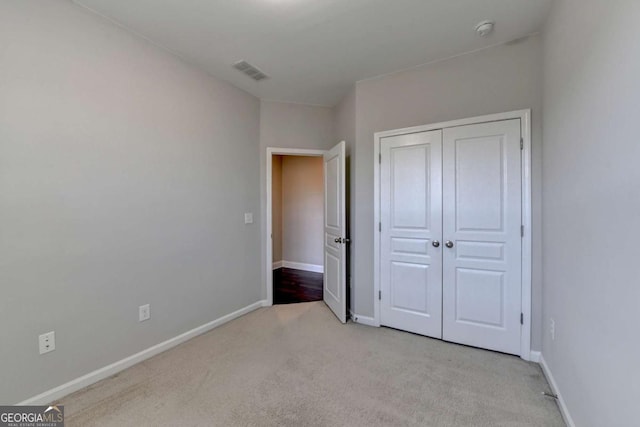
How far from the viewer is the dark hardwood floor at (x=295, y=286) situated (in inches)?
157

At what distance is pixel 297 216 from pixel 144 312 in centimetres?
382

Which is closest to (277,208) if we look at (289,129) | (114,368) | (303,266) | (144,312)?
(303,266)

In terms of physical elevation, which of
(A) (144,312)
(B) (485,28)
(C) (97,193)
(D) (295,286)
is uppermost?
(B) (485,28)

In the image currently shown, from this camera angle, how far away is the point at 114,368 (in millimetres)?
2123

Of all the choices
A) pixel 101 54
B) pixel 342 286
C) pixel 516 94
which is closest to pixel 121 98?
pixel 101 54

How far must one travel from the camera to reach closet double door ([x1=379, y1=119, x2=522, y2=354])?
2.37 metres

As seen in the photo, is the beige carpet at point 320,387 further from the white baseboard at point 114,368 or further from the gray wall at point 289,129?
the gray wall at point 289,129

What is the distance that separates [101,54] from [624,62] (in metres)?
2.93

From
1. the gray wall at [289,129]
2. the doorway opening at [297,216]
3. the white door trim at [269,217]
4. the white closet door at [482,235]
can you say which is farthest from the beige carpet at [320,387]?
the doorway opening at [297,216]

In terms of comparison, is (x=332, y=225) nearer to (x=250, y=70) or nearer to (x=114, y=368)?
(x=250, y=70)

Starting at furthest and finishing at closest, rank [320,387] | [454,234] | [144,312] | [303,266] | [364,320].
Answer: [303,266], [364,320], [454,234], [144,312], [320,387]

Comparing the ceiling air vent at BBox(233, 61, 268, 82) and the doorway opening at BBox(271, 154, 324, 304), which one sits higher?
the ceiling air vent at BBox(233, 61, 268, 82)

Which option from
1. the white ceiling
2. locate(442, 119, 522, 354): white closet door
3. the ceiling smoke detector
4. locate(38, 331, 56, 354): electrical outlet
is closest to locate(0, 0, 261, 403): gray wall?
locate(38, 331, 56, 354): electrical outlet

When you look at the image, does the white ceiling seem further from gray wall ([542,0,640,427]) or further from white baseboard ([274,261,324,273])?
white baseboard ([274,261,324,273])
